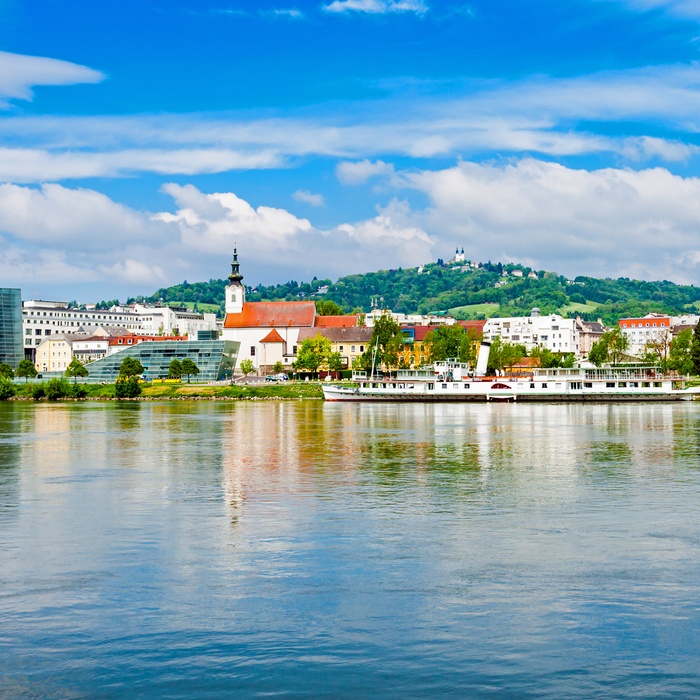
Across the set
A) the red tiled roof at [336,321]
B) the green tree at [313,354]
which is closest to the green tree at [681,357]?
the green tree at [313,354]

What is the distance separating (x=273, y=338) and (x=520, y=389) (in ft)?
234

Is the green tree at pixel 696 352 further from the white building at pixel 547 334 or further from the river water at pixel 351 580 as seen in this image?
the river water at pixel 351 580

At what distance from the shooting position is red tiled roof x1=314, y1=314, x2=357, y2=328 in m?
181

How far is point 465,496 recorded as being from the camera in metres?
28.8

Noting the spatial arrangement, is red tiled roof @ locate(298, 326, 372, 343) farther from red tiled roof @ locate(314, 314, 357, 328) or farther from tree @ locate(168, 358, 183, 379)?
tree @ locate(168, 358, 183, 379)

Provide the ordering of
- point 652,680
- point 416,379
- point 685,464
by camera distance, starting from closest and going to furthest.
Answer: point 652,680 → point 685,464 → point 416,379

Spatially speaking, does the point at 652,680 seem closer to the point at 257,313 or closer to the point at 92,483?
the point at 92,483

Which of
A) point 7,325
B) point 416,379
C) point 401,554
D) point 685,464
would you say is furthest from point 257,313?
point 401,554

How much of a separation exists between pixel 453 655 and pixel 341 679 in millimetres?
1856

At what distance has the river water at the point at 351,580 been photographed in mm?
13430

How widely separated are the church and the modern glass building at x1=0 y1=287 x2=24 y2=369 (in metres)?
38.2

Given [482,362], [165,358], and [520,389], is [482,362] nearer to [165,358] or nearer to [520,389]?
[520,389]

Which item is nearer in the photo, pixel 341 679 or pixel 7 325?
pixel 341 679

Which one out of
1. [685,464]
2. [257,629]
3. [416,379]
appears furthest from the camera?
[416,379]
